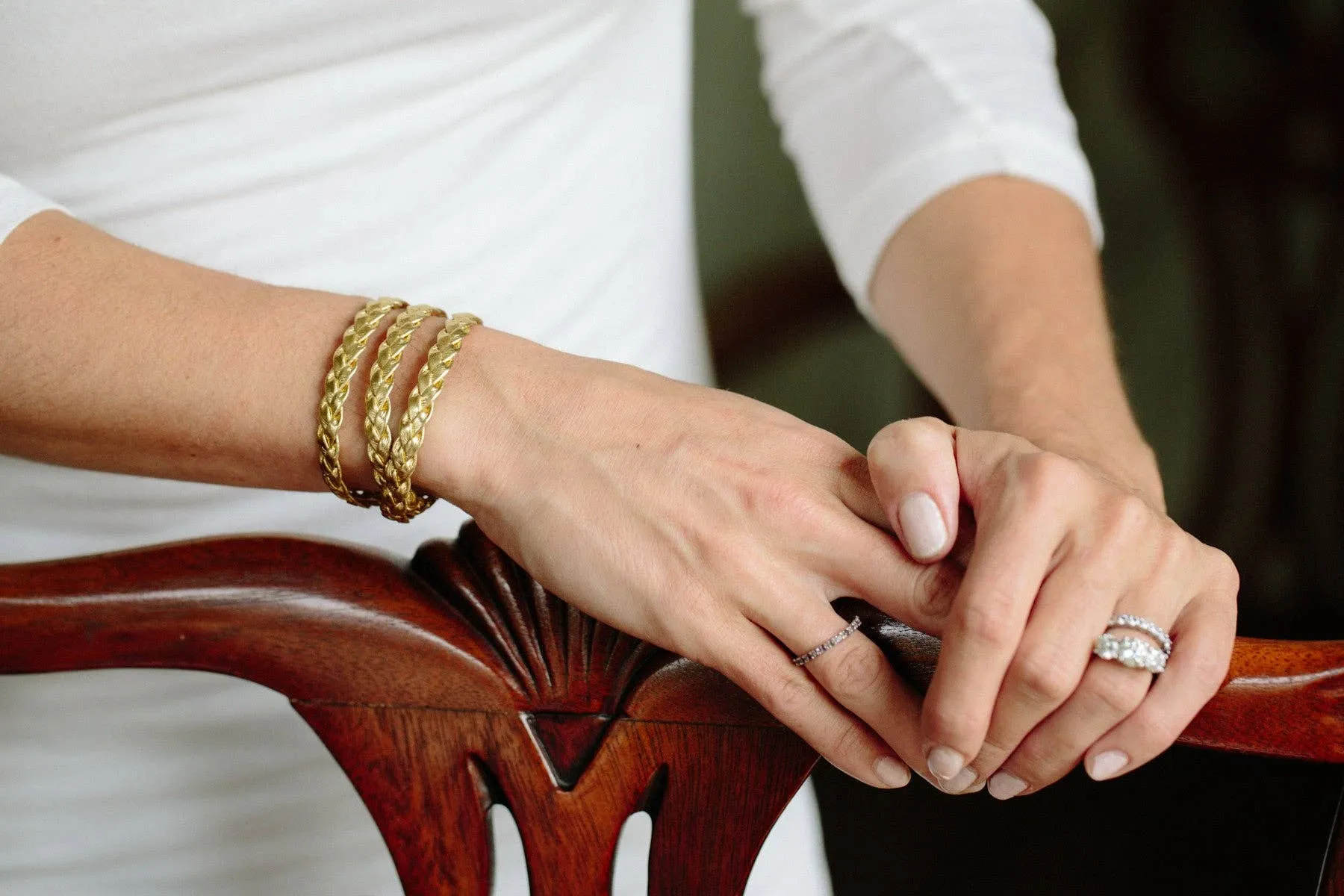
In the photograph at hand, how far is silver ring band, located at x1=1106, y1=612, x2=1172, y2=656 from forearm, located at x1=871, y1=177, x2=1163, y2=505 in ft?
0.55

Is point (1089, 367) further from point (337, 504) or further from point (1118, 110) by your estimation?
point (1118, 110)

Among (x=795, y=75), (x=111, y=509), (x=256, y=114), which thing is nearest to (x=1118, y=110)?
(x=795, y=75)

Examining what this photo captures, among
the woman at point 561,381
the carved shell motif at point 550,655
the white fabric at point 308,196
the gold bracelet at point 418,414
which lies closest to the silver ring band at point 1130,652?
the woman at point 561,381

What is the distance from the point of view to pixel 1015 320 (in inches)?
23.5

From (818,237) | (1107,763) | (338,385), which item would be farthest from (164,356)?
(818,237)

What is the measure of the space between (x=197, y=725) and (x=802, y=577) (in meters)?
0.39

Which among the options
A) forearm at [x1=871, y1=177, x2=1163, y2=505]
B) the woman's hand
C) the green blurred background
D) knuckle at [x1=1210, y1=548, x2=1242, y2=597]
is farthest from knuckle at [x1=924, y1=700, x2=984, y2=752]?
the green blurred background

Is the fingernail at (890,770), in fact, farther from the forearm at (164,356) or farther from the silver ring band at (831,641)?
the forearm at (164,356)

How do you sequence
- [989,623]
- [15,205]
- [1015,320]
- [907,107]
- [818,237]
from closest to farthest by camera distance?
1. [989,623]
2. [15,205]
3. [1015,320]
4. [907,107]
5. [818,237]

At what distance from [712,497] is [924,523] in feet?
0.26

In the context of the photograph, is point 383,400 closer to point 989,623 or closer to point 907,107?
point 989,623

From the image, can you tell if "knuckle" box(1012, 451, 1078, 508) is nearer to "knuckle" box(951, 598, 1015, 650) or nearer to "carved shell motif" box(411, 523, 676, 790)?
"knuckle" box(951, 598, 1015, 650)

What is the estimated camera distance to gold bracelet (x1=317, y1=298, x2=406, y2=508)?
1.36 ft

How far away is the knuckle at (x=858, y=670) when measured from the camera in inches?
14.6
